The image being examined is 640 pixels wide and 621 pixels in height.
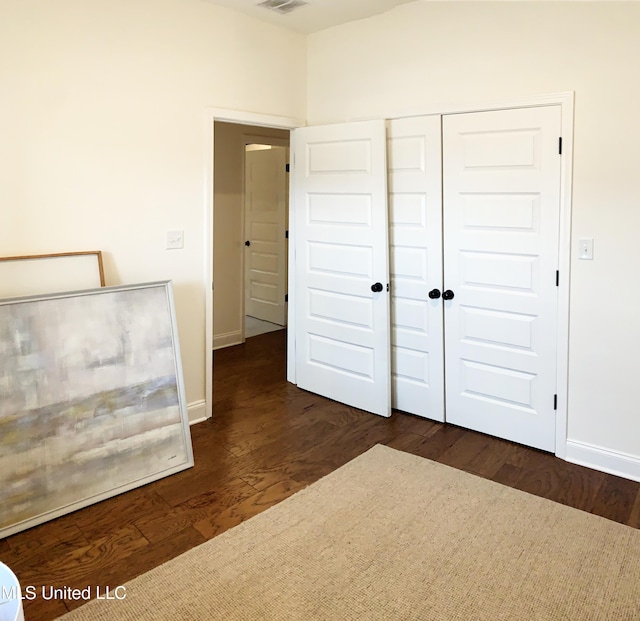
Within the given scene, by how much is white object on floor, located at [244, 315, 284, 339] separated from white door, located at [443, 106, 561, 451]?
3.21 m

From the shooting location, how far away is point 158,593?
82.7 inches

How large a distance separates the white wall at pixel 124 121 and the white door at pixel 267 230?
8.07 feet

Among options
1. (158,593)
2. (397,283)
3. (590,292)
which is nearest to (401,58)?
(397,283)

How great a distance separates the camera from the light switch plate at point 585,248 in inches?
117

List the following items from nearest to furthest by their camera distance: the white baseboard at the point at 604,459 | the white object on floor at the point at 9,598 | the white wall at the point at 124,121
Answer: the white object on floor at the point at 9,598, the white wall at the point at 124,121, the white baseboard at the point at 604,459

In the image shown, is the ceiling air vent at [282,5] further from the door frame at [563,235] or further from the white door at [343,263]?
the door frame at [563,235]

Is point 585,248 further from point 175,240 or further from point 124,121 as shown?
point 124,121

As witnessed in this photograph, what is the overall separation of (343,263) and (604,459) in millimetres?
2116

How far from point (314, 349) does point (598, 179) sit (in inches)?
92.4

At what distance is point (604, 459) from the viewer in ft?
10.1

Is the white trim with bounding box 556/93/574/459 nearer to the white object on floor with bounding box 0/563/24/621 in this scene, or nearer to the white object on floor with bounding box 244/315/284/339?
the white object on floor with bounding box 0/563/24/621

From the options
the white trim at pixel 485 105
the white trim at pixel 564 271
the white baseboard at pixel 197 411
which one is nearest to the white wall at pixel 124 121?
the white baseboard at pixel 197 411

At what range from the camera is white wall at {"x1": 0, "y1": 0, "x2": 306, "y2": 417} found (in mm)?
2768

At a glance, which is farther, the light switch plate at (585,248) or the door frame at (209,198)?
the door frame at (209,198)
